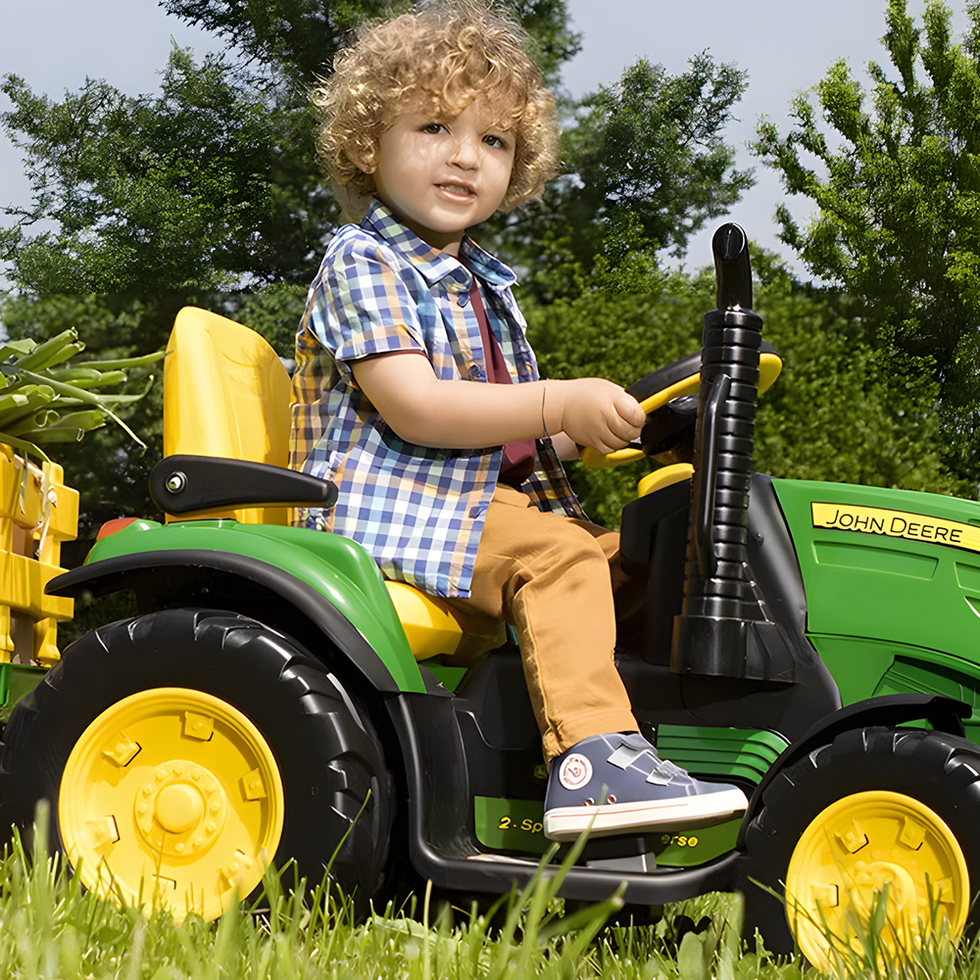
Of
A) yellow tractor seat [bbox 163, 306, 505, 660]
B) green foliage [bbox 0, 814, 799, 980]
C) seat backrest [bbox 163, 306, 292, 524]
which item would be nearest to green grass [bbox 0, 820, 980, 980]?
green foliage [bbox 0, 814, 799, 980]

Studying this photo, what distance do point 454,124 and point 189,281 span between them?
751 centimetres

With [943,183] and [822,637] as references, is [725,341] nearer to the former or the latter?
[822,637]

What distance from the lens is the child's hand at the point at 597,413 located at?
1.86 meters

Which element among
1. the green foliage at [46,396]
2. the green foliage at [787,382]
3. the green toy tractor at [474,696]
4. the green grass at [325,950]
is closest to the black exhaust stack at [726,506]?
the green toy tractor at [474,696]

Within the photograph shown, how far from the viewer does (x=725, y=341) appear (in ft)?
5.90

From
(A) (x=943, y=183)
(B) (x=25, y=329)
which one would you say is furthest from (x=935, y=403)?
(B) (x=25, y=329)

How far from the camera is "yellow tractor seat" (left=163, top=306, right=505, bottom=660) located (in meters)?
1.96

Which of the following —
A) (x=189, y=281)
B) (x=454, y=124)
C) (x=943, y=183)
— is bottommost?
(x=454, y=124)

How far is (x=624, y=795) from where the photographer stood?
Answer: 1700mm

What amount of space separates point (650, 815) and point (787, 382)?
29.0 ft

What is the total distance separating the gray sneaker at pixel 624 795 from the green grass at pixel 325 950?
0.53 feet

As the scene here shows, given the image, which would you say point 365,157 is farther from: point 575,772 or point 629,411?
point 575,772

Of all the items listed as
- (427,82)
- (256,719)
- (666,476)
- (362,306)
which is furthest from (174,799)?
(427,82)

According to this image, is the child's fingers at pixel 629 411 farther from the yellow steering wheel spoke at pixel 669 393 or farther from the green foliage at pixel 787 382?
the green foliage at pixel 787 382
